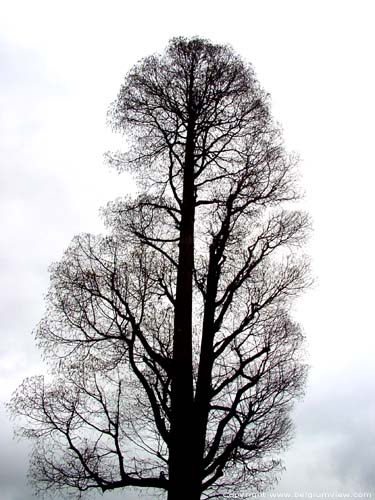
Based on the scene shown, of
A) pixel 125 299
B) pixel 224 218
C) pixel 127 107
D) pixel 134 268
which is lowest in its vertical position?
pixel 125 299

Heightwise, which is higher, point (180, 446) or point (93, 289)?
point (93, 289)

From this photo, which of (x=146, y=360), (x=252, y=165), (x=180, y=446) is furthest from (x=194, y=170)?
(x=180, y=446)

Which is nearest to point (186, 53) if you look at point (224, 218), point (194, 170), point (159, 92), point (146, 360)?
point (159, 92)

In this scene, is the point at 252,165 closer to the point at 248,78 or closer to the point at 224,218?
the point at 224,218

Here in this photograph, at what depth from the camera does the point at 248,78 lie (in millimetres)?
14344

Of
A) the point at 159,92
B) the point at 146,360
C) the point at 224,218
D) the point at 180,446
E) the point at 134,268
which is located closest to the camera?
the point at 180,446

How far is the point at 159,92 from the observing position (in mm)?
14078

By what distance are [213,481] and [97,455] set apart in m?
2.05

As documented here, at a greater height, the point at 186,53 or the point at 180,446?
the point at 186,53

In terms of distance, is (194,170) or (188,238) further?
(194,170)

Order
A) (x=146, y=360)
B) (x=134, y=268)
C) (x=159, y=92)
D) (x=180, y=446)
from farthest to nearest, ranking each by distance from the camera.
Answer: (x=159, y=92) < (x=134, y=268) < (x=146, y=360) < (x=180, y=446)

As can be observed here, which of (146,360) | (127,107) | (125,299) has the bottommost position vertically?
(146,360)

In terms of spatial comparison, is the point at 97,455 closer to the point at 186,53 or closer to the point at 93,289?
the point at 93,289

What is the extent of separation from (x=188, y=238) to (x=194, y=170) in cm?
186
